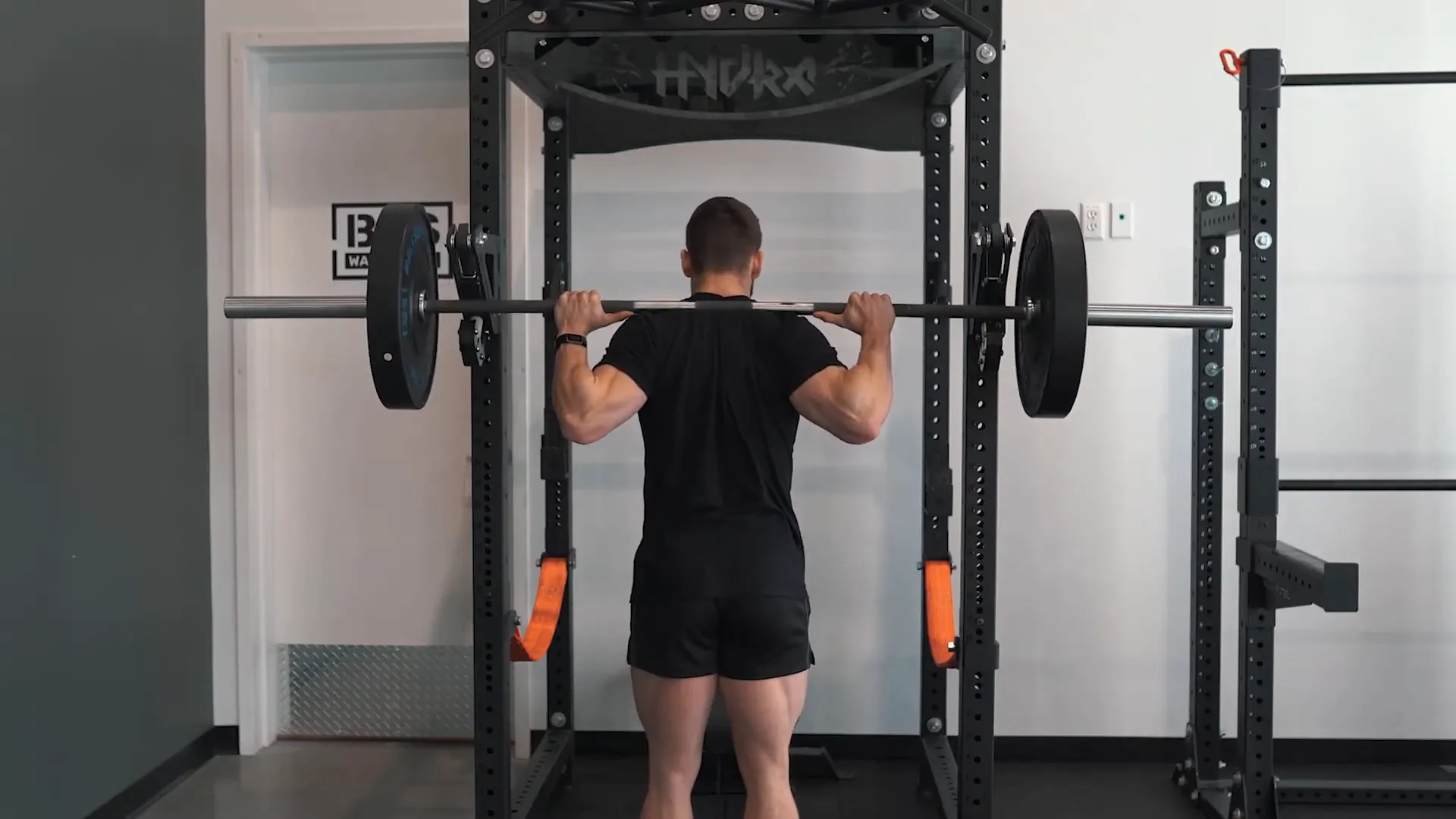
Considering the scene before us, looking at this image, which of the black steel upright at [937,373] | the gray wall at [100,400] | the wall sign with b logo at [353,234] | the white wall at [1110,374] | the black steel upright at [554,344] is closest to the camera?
the gray wall at [100,400]

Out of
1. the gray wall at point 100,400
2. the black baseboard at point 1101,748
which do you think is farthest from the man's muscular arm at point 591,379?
the black baseboard at point 1101,748

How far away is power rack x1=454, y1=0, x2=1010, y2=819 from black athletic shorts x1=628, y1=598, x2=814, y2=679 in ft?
1.18

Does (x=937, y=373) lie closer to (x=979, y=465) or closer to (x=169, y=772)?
(x=979, y=465)

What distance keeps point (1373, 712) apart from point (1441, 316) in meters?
1.15

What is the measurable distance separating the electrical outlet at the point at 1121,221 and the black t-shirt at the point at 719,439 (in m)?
1.45

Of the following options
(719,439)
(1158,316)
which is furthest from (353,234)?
(1158,316)

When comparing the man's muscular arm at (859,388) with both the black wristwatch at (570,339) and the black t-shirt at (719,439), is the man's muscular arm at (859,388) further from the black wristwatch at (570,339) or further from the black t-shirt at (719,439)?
the black wristwatch at (570,339)

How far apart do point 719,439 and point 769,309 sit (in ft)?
0.82

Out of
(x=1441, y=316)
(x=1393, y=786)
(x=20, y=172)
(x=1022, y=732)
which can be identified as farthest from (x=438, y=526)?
(x=1441, y=316)

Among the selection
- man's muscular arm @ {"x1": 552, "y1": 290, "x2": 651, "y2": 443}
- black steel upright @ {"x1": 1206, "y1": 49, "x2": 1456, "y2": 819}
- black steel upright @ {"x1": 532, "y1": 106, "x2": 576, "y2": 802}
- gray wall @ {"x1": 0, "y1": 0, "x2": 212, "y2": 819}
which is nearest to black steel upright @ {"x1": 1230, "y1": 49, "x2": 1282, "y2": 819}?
black steel upright @ {"x1": 1206, "y1": 49, "x2": 1456, "y2": 819}

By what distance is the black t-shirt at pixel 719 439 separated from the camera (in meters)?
1.78

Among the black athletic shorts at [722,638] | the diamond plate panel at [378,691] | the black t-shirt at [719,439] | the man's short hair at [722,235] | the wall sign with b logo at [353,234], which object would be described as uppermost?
the wall sign with b logo at [353,234]

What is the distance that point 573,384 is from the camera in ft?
5.75

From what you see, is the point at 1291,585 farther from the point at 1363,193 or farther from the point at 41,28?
the point at 41,28
